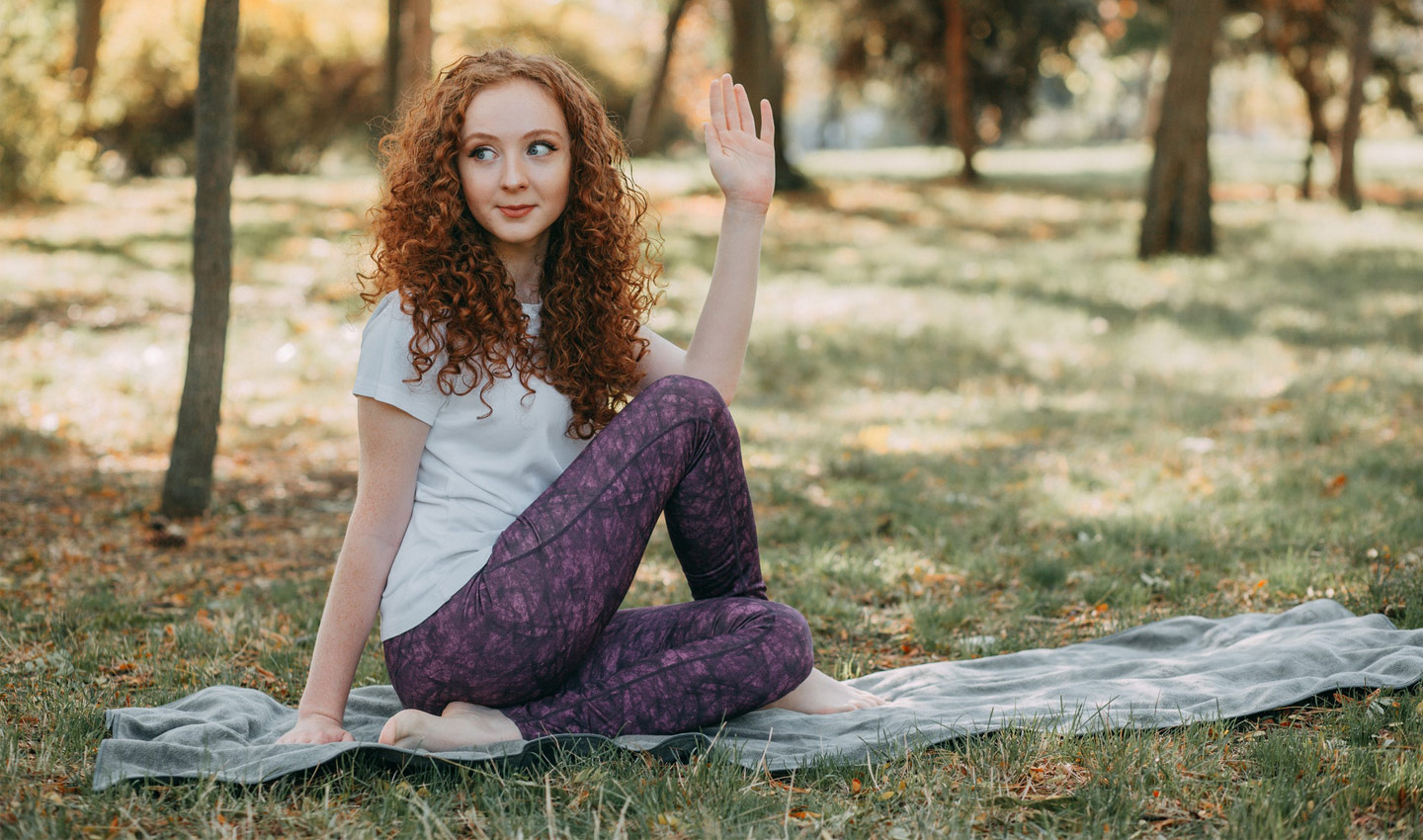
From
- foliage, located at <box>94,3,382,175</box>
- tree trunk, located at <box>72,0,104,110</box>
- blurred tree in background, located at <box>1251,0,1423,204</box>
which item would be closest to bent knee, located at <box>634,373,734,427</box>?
tree trunk, located at <box>72,0,104,110</box>

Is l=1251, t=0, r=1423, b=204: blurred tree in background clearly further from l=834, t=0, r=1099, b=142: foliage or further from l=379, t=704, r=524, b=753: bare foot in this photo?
l=379, t=704, r=524, b=753: bare foot

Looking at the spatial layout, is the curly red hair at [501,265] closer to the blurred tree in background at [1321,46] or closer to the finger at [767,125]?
the finger at [767,125]

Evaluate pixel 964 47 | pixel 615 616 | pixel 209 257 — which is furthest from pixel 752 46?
pixel 615 616

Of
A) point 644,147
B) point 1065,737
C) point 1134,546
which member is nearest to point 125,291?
point 1134,546

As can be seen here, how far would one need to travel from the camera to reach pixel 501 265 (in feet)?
9.02

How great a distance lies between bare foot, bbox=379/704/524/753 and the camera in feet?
8.24

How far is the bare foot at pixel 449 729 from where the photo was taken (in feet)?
8.24

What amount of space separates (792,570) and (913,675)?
112 cm

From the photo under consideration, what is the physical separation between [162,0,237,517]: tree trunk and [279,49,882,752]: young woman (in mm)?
2133

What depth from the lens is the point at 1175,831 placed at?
2.21 metres

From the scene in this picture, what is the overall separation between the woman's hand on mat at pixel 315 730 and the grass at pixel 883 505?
5.2 inches

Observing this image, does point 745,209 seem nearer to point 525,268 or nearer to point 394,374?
point 525,268

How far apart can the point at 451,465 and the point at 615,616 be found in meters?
0.57

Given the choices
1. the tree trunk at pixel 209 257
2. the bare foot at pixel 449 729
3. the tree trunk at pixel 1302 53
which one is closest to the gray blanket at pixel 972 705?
the bare foot at pixel 449 729
